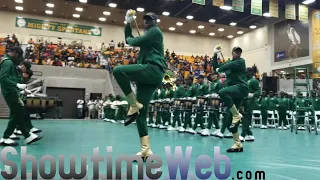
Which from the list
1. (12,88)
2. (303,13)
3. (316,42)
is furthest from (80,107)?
(316,42)

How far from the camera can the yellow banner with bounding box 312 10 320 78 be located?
927 inches

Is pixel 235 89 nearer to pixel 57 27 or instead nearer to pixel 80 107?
pixel 80 107

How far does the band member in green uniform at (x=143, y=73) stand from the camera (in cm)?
390

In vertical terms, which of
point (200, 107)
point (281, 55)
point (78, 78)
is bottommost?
point (200, 107)

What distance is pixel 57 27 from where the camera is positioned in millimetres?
29781

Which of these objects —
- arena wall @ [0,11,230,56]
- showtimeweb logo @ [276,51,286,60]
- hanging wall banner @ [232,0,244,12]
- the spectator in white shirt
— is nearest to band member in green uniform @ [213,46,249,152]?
hanging wall banner @ [232,0,244,12]

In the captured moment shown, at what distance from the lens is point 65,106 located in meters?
23.7

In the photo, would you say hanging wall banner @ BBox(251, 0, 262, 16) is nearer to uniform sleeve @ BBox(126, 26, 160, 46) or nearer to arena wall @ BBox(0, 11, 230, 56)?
uniform sleeve @ BBox(126, 26, 160, 46)

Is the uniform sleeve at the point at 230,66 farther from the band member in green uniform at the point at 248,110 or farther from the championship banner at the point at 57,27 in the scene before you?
the championship banner at the point at 57,27

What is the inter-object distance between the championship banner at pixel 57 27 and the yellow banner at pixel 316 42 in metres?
21.0

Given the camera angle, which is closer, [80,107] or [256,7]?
[256,7]

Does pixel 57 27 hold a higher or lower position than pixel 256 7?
higher

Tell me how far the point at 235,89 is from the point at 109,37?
27762mm

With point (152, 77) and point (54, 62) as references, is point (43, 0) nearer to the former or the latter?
point (54, 62)
